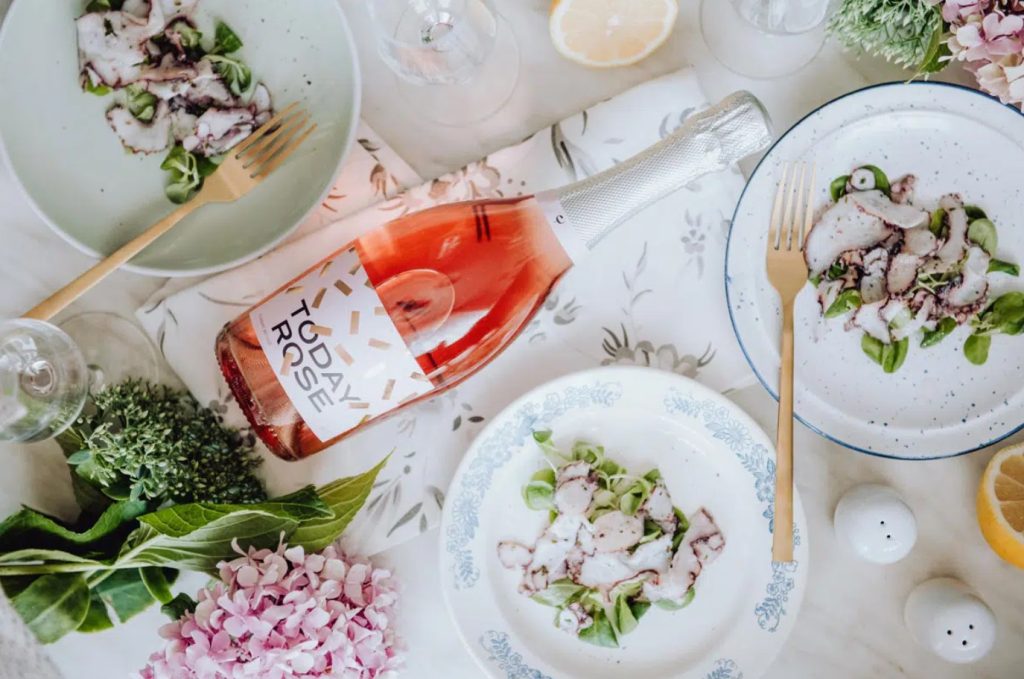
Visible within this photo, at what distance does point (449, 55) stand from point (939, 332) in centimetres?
53

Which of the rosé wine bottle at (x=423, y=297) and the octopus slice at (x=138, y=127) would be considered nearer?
the rosé wine bottle at (x=423, y=297)

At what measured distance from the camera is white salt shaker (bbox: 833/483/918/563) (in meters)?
0.81

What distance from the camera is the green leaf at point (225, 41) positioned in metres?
0.84

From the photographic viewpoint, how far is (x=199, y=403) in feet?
2.82

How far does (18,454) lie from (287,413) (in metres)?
0.31

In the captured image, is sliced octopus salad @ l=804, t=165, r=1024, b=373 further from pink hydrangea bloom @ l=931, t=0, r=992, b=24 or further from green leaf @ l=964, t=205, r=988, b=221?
pink hydrangea bloom @ l=931, t=0, r=992, b=24

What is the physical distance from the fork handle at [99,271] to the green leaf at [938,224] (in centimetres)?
70

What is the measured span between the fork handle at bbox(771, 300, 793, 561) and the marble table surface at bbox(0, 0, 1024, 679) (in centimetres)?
9

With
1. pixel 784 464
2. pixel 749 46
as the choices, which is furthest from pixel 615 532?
pixel 749 46

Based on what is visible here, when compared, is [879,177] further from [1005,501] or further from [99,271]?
[99,271]

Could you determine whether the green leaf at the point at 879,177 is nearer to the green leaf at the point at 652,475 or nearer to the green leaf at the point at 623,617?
the green leaf at the point at 652,475

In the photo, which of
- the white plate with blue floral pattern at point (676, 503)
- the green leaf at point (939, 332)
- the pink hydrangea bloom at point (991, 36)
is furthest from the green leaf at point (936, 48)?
the white plate with blue floral pattern at point (676, 503)

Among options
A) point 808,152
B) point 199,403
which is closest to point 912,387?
point 808,152

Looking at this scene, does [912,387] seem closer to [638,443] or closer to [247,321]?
[638,443]
